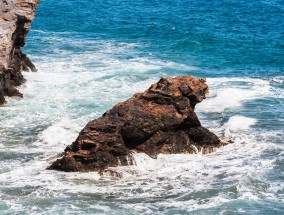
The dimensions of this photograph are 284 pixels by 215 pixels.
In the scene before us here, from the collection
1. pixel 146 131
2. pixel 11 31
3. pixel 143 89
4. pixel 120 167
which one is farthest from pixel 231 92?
pixel 120 167

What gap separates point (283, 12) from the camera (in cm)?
6744

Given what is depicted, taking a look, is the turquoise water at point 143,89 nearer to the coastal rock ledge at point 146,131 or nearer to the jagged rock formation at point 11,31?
the coastal rock ledge at point 146,131

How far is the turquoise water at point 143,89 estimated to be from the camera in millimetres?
23062

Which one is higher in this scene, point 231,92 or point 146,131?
point 146,131

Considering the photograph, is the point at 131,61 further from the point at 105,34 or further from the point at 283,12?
the point at 283,12

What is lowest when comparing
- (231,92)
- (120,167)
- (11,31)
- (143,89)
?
(120,167)

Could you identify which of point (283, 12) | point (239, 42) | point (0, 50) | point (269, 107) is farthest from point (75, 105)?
point (283, 12)

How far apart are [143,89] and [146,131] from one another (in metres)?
13.6

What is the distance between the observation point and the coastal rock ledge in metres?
25.6

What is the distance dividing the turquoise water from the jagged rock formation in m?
1.10

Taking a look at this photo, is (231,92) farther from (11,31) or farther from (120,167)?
(120,167)

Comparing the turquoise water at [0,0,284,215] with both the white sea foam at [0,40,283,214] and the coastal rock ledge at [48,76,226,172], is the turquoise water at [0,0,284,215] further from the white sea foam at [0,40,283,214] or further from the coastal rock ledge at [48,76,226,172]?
the coastal rock ledge at [48,76,226,172]

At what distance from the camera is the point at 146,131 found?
26.8 meters

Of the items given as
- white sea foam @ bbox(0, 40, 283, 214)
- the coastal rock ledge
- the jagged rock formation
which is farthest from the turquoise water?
the jagged rock formation
